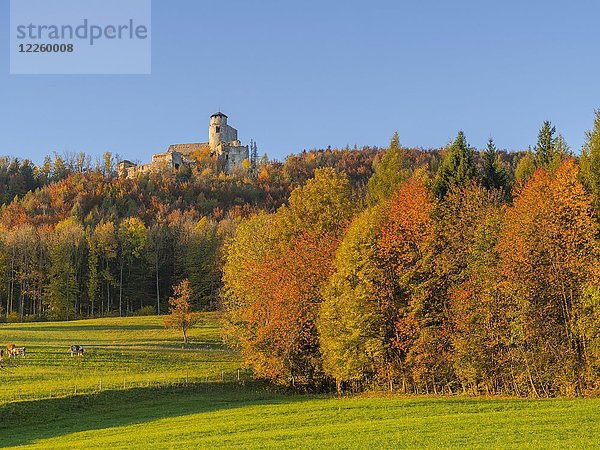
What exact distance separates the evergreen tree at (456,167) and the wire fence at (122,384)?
21.7m

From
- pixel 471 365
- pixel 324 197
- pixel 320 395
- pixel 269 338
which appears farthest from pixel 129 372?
pixel 471 365

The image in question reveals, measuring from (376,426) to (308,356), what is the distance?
1880cm

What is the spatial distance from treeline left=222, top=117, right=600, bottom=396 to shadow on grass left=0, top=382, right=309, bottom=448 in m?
5.45

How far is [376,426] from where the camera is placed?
27.6 meters

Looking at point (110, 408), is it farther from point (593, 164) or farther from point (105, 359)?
point (593, 164)

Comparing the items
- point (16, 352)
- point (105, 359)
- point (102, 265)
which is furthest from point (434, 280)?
point (102, 265)

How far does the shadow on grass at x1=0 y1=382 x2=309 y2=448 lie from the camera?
32688 mm

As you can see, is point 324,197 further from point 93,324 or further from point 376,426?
point 93,324

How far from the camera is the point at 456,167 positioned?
48.8 metres

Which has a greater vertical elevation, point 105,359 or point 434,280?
point 434,280

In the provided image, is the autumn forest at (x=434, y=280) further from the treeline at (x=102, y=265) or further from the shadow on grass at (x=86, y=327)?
the treeline at (x=102, y=265)

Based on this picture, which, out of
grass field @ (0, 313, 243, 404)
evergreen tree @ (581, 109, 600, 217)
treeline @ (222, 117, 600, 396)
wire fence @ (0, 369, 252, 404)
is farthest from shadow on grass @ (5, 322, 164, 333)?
evergreen tree @ (581, 109, 600, 217)

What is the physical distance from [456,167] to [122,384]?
2945 cm

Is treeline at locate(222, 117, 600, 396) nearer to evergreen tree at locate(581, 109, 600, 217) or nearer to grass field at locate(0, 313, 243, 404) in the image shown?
evergreen tree at locate(581, 109, 600, 217)
